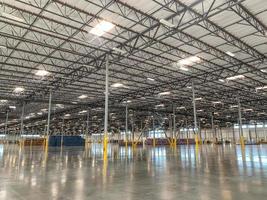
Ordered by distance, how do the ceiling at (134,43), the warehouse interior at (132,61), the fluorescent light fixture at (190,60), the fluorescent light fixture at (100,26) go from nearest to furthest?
the warehouse interior at (132,61), the ceiling at (134,43), the fluorescent light fixture at (100,26), the fluorescent light fixture at (190,60)

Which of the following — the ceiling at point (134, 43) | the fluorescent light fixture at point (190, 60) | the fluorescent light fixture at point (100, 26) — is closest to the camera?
the ceiling at point (134, 43)

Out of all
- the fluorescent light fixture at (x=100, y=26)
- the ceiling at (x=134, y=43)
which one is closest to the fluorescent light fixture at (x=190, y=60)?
the ceiling at (x=134, y=43)

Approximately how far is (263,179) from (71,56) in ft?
60.2

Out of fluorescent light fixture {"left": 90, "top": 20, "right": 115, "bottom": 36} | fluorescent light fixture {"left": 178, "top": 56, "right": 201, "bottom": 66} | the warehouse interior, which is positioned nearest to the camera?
the warehouse interior

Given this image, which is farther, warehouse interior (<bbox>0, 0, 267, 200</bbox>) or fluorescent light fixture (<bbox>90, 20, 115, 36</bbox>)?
fluorescent light fixture (<bbox>90, 20, 115, 36</bbox>)

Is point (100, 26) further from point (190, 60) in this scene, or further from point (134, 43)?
point (190, 60)

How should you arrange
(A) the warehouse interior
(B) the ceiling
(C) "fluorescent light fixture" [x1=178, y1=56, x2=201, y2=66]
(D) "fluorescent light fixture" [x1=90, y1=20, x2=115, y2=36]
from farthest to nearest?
1. (C) "fluorescent light fixture" [x1=178, y1=56, x2=201, y2=66]
2. (D) "fluorescent light fixture" [x1=90, y1=20, x2=115, y2=36]
3. (B) the ceiling
4. (A) the warehouse interior

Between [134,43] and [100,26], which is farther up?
[134,43]

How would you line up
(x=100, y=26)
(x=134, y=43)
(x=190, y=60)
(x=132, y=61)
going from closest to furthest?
(x=100, y=26), (x=134, y=43), (x=190, y=60), (x=132, y=61)

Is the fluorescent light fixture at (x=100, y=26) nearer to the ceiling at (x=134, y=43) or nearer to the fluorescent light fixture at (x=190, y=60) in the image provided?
the ceiling at (x=134, y=43)

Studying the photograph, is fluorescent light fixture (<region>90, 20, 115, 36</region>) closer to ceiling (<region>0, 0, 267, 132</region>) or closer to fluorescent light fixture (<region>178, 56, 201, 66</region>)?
ceiling (<region>0, 0, 267, 132</region>)

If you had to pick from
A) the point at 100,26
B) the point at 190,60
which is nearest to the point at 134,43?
the point at 100,26

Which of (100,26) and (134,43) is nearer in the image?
(100,26)

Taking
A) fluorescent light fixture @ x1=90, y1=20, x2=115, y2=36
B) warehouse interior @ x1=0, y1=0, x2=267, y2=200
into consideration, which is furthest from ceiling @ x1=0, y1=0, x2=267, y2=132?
fluorescent light fixture @ x1=90, y1=20, x2=115, y2=36
